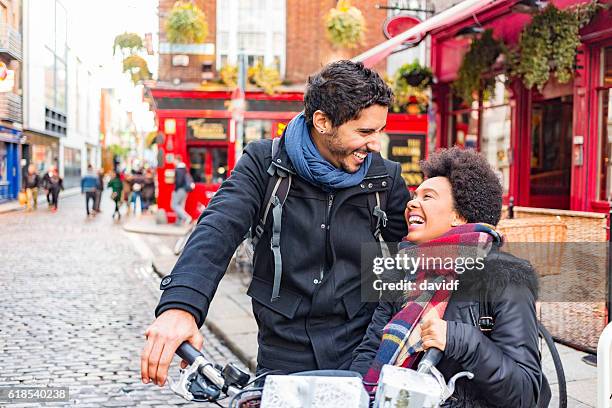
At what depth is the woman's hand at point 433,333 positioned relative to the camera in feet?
5.49

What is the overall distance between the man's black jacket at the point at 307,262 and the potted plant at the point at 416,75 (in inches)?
413

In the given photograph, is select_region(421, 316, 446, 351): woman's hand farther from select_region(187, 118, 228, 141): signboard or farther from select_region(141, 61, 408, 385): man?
select_region(187, 118, 228, 141): signboard

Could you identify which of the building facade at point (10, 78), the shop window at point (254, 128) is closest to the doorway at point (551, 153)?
the building facade at point (10, 78)

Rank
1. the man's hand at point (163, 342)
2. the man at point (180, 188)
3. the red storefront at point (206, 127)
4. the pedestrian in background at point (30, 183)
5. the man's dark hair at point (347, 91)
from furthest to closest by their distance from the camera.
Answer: the red storefront at point (206, 127), the pedestrian in background at point (30, 183), the man at point (180, 188), the man's dark hair at point (347, 91), the man's hand at point (163, 342)

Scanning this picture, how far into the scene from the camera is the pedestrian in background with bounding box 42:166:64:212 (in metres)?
21.0

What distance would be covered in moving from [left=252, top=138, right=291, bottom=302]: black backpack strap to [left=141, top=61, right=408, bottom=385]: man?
0.02m

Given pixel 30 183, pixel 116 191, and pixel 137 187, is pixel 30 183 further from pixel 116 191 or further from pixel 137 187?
pixel 137 187

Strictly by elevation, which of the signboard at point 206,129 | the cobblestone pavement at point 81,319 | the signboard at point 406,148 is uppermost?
the signboard at point 206,129

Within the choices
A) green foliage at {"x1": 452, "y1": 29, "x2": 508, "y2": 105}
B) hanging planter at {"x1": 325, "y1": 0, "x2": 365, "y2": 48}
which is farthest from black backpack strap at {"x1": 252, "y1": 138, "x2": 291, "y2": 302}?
hanging planter at {"x1": 325, "y1": 0, "x2": 365, "y2": 48}

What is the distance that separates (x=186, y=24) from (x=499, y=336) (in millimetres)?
16903

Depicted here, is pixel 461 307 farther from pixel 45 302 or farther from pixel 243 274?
pixel 243 274

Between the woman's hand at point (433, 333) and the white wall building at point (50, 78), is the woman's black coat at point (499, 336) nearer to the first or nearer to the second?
the woman's hand at point (433, 333)

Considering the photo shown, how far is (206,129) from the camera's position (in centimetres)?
2000

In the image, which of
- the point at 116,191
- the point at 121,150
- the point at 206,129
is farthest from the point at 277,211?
the point at 121,150
